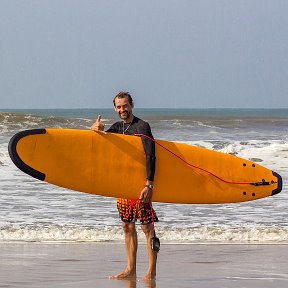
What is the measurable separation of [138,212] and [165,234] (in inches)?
129

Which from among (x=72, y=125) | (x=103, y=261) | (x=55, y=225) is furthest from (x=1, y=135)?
(x=103, y=261)

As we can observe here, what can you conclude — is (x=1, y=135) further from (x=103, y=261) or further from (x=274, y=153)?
(x=103, y=261)

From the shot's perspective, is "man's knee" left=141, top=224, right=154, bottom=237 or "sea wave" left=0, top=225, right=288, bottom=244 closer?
"man's knee" left=141, top=224, right=154, bottom=237

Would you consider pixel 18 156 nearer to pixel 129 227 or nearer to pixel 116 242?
pixel 129 227

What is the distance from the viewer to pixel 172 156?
6.61 metres

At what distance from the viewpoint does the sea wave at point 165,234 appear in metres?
8.89

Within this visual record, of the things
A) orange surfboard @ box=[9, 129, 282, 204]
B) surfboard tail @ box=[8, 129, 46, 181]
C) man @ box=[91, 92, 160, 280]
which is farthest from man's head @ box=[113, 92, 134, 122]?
surfboard tail @ box=[8, 129, 46, 181]

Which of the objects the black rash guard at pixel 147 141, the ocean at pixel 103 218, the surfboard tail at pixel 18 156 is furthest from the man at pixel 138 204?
the ocean at pixel 103 218

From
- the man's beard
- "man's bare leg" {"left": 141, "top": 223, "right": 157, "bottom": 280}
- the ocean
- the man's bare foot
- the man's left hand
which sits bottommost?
the ocean

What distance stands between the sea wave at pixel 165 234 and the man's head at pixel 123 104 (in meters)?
2.78

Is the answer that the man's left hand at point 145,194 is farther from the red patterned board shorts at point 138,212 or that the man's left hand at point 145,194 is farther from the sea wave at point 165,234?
the sea wave at point 165,234

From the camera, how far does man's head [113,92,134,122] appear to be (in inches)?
238

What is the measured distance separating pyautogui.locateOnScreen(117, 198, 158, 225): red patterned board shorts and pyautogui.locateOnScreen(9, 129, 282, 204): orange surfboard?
0.08 metres

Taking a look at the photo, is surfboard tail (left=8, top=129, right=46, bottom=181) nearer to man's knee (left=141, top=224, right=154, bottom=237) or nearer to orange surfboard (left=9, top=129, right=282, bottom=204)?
orange surfboard (left=9, top=129, right=282, bottom=204)
